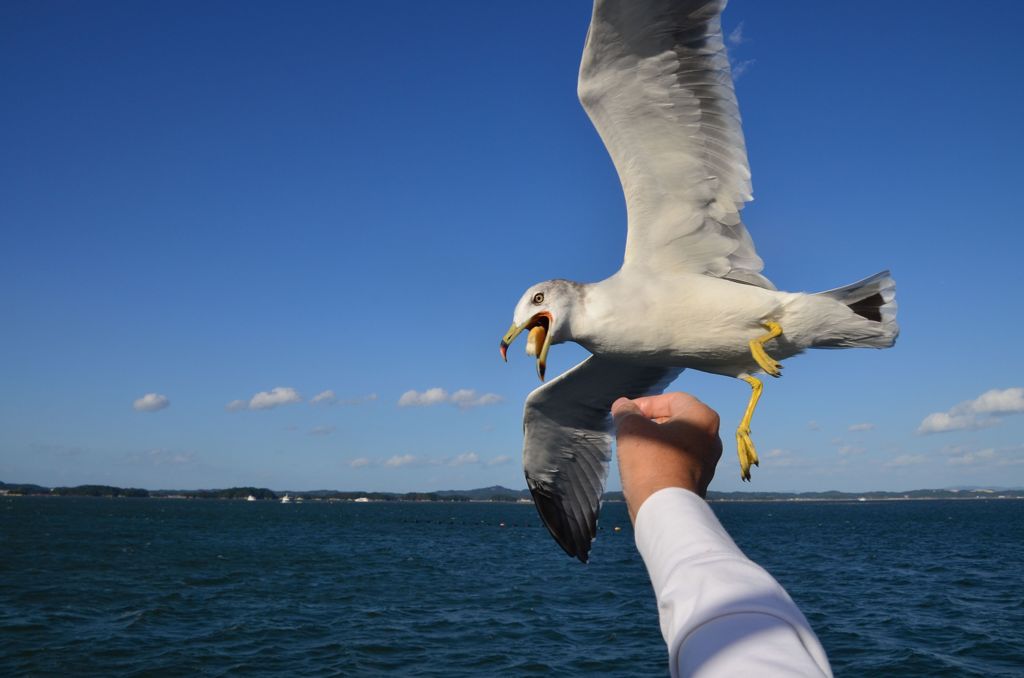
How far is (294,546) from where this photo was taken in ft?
137

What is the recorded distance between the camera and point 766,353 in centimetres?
351

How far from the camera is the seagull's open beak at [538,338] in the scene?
12.0ft

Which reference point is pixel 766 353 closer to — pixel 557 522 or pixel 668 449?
pixel 668 449

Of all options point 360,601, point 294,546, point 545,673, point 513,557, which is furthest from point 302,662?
point 294,546

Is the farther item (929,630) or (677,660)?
(929,630)

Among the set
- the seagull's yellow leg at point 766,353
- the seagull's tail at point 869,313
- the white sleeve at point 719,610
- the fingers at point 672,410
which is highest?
the seagull's tail at point 869,313

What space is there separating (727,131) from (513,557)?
3519cm

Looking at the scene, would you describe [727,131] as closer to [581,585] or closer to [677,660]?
[677,660]

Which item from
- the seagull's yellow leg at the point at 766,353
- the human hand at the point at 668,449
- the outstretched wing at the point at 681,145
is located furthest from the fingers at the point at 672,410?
the outstretched wing at the point at 681,145

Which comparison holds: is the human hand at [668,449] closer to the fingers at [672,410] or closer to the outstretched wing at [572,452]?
the fingers at [672,410]

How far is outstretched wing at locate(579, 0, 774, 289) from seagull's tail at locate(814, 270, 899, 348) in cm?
45

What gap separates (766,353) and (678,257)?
0.81 meters

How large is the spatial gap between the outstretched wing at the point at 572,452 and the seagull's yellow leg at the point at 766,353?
1535 millimetres

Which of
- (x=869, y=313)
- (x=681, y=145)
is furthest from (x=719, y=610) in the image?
(x=681, y=145)
